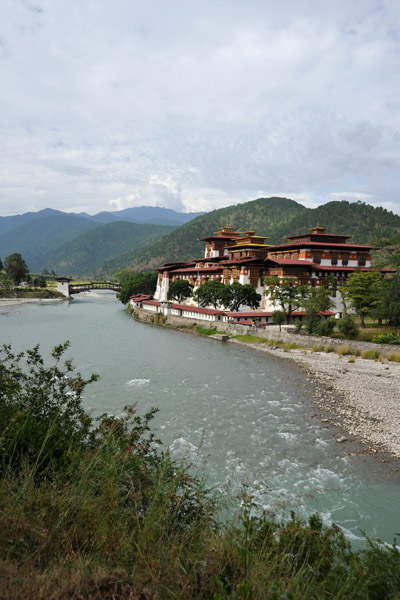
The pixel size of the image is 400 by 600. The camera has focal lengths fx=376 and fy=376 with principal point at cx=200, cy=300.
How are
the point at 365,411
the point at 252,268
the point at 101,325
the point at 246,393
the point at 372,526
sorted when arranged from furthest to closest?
the point at 252,268 → the point at 101,325 → the point at 246,393 → the point at 365,411 → the point at 372,526

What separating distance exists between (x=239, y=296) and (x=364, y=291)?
1667cm

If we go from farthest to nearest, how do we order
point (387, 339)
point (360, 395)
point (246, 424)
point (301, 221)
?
point (301, 221), point (387, 339), point (360, 395), point (246, 424)

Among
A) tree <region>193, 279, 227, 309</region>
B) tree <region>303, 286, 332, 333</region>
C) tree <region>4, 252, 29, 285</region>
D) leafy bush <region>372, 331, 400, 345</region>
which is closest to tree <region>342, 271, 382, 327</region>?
tree <region>303, 286, 332, 333</region>

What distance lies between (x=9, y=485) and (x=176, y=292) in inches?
2488

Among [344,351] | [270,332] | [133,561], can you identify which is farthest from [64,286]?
[133,561]

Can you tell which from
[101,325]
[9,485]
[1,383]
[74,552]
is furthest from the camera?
[101,325]

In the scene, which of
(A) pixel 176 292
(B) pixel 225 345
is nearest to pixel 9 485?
(B) pixel 225 345

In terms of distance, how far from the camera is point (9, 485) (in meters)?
5.13

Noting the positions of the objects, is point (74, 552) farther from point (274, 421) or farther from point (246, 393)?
point (246, 393)

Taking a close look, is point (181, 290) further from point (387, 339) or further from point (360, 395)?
point (360, 395)

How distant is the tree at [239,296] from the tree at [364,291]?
A: 13095 millimetres

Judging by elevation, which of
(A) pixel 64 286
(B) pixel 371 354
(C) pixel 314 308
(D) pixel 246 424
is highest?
(A) pixel 64 286

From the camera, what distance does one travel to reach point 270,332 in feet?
139

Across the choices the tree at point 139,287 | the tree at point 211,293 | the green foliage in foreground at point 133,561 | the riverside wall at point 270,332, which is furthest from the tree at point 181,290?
the green foliage in foreground at point 133,561
